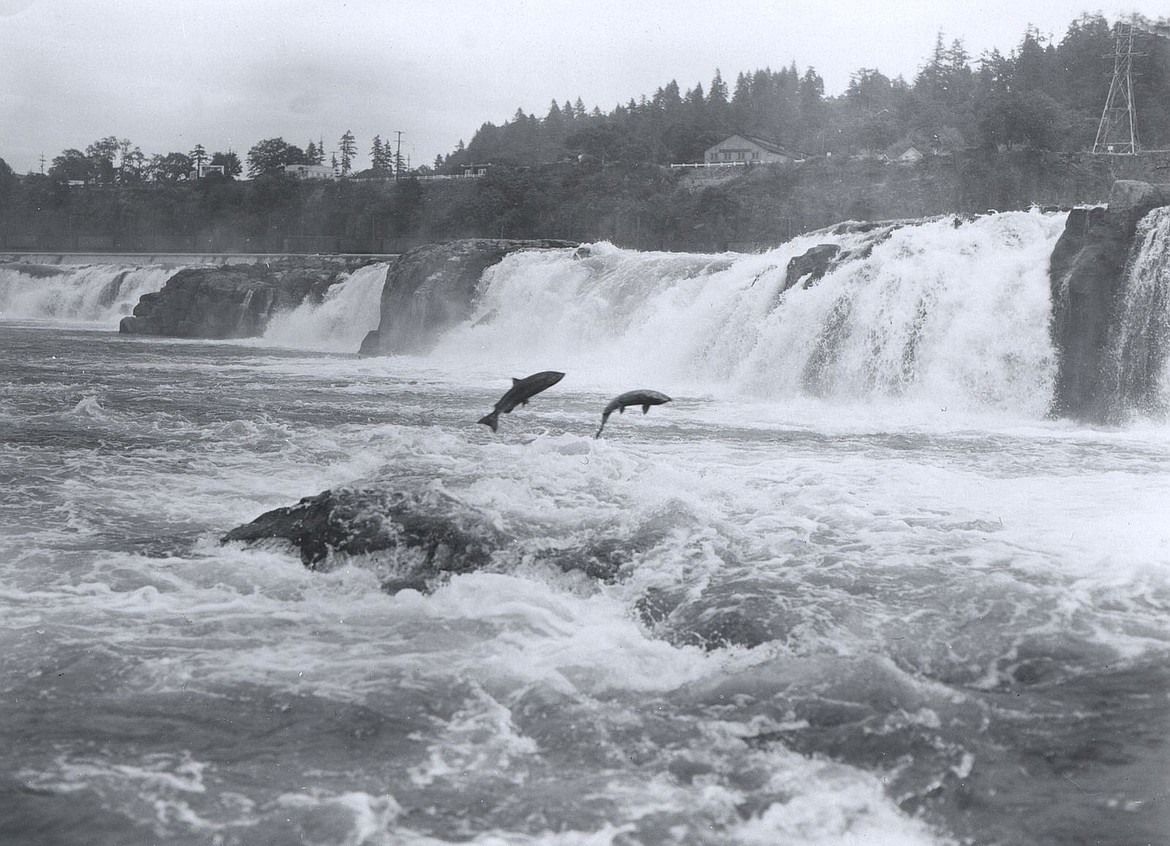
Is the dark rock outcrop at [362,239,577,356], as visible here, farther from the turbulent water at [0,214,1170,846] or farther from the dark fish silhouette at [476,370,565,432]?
the dark fish silhouette at [476,370,565,432]

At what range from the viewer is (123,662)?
198 inches

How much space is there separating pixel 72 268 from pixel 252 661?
41672 millimetres

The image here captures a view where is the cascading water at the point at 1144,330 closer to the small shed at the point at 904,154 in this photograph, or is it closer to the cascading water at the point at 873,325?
the cascading water at the point at 873,325

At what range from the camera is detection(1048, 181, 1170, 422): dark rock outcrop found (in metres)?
13.3

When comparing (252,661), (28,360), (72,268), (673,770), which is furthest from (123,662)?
(72,268)

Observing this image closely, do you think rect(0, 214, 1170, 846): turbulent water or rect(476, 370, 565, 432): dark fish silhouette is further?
rect(476, 370, 565, 432): dark fish silhouette

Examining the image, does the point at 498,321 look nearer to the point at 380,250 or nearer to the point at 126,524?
the point at 126,524

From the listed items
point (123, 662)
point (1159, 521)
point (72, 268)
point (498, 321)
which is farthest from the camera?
point (72, 268)

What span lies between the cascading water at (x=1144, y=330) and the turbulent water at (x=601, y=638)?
451mm

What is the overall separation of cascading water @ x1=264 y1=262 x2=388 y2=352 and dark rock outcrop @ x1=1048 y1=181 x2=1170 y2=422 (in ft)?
60.7

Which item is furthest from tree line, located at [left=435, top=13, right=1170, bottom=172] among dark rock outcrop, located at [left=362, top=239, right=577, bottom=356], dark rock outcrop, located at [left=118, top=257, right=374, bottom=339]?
dark rock outcrop, located at [left=118, top=257, right=374, bottom=339]

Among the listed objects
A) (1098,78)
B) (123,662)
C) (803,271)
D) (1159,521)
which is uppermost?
(1098,78)

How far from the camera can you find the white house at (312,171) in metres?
72.4

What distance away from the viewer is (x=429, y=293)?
83.0ft
